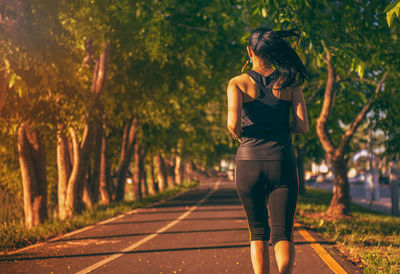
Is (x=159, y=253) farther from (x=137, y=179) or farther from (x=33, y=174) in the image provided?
(x=137, y=179)

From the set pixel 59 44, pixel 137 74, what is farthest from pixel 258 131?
pixel 137 74

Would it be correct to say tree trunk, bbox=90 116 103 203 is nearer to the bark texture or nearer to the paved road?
the bark texture

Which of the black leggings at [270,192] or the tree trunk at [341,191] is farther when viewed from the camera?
the tree trunk at [341,191]

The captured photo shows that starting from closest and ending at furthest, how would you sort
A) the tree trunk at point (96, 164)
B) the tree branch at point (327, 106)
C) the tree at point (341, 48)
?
the tree at point (341, 48), the tree branch at point (327, 106), the tree trunk at point (96, 164)

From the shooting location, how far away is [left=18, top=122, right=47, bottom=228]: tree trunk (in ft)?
50.8

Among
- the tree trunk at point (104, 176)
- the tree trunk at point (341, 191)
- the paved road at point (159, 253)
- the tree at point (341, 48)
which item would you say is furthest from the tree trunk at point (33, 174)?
the tree trunk at point (104, 176)

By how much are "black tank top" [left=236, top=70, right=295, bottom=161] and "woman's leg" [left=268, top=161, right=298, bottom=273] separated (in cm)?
8

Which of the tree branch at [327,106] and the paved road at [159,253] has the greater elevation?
the tree branch at [327,106]

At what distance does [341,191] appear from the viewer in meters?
17.0

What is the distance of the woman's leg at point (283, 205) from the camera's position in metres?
3.74

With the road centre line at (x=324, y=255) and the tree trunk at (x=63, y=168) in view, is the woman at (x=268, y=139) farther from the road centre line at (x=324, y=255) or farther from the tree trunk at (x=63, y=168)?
the tree trunk at (x=63, y=168)

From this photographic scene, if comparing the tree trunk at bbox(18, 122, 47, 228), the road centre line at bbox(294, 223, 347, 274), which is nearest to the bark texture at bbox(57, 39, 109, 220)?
the tree trunk at bbox(18, 122, 47, 228)

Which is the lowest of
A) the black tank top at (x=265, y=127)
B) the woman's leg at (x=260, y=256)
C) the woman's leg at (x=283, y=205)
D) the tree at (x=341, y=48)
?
the woman's leg at (x=260, y=256)

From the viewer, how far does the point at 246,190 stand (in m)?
3.79
